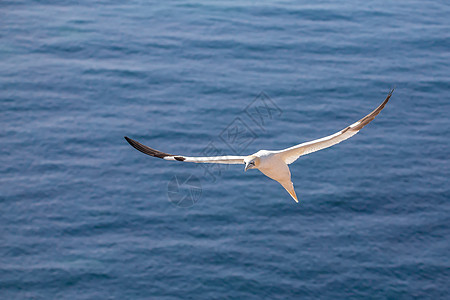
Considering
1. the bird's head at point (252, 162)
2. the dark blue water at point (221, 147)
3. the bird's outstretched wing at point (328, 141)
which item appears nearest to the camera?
the bird's head at point (252, 162)

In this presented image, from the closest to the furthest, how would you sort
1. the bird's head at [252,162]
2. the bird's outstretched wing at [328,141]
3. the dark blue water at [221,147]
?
the bird's head at [252,162], the bird's outstretched wing at [328,141], the dark blue water at [221,147]

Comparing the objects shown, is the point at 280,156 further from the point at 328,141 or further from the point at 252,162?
the point at 328,141

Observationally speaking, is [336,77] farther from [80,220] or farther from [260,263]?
[80,220]

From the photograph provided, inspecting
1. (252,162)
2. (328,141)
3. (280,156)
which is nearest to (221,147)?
(280,156)

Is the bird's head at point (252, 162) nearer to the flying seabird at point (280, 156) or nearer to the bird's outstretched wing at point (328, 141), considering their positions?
the flying seabird at point (280, 156)

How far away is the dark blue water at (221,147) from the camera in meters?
83.9

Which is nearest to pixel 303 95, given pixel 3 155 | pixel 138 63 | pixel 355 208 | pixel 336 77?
pixel 336 77

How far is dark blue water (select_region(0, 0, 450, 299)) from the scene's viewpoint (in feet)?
275

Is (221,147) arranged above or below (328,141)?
below

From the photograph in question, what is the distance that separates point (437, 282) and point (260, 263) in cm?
2184

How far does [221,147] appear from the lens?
325ft

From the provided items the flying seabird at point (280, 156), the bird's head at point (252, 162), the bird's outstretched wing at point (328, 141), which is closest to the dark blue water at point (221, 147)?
the flying seabird at point (280, 156)

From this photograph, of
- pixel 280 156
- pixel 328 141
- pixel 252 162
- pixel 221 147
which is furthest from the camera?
pixel 221 147

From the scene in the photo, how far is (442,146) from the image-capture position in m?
102
